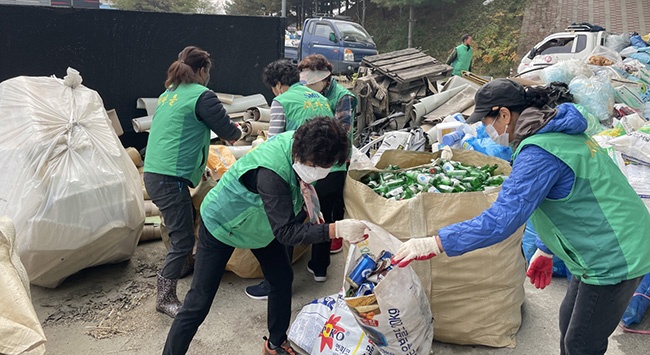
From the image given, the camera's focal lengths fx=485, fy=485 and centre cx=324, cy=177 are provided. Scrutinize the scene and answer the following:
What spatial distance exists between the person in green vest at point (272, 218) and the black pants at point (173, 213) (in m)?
0.68

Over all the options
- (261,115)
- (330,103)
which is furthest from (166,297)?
(261,115)

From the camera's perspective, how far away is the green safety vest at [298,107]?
3203 millimetres

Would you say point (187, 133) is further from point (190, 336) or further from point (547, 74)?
point (547, 74)

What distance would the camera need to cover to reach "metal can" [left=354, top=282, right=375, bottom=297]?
2098 millimetres

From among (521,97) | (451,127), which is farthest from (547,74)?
(521,97)

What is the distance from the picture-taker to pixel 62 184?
3027 millimetres

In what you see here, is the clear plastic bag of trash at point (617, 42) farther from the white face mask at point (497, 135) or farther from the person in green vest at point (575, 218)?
the person in green vest at point (575, 218)

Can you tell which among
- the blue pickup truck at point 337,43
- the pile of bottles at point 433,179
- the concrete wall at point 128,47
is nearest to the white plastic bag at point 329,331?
the pile of bottles at point 433,179

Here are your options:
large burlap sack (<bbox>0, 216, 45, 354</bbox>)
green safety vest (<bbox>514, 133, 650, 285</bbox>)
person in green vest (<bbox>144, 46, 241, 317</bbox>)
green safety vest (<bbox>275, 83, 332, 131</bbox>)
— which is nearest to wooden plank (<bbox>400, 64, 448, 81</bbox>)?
green safety vest (<bbox>275, 83, 332, 131</bbox>)

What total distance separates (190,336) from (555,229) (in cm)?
169

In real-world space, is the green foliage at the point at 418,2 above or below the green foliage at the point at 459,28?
above

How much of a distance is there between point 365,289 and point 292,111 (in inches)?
58.4

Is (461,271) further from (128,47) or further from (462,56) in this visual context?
(462,56)

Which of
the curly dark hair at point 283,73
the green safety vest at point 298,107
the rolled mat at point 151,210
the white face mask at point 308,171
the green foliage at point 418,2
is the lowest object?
the rolled mat at point 151,210
